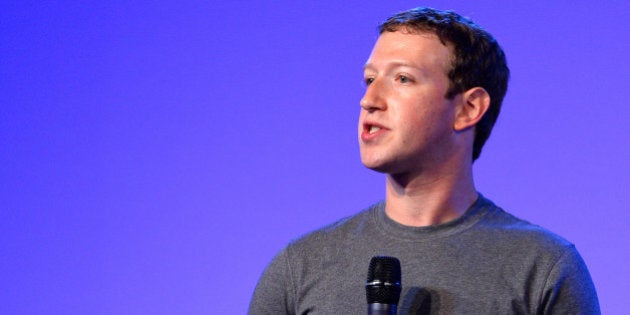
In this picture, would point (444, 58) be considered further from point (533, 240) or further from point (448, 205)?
point (533, 240)

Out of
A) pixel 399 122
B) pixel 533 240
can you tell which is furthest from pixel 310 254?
pixel 533 240

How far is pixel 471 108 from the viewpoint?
229cm

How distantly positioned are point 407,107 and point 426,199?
0.78 ft

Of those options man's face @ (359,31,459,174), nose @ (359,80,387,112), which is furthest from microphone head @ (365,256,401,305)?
nose @ (359,80,387,112)

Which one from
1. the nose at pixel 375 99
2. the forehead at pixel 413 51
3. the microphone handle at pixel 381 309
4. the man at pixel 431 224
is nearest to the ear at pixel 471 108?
the man at pixel 431 224

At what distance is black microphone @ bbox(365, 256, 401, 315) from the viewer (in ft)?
5.79

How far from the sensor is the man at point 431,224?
2.00m

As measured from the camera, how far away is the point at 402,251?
6.91ft

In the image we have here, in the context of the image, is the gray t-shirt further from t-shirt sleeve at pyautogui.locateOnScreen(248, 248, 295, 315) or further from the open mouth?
the open mouth

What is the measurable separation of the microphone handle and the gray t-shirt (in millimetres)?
244

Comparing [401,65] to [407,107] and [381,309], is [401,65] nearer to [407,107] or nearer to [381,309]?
[407,107]

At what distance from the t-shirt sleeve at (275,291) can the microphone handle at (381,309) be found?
1.47 ft

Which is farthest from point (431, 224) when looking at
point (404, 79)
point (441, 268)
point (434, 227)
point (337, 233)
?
point (404, 79)

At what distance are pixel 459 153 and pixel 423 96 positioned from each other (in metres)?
0.20
